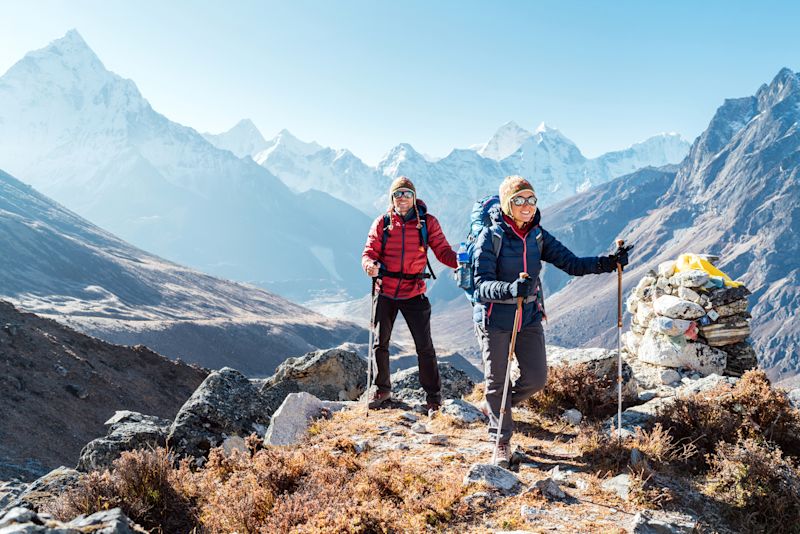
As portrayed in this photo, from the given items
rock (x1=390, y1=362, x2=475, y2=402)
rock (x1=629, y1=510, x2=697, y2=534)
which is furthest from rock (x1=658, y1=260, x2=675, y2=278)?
rock (x1=629, y1=510, x2=697, y2=534)

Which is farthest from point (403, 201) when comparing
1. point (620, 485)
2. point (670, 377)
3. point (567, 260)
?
point (670, 377)

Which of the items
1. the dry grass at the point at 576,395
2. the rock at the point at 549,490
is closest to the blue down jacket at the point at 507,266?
the rock at the point at 549,490

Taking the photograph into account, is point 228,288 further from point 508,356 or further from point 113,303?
point 508,356

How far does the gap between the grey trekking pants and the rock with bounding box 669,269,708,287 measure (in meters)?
8.78

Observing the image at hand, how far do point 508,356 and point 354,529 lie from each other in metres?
2.87

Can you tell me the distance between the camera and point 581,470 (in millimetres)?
→ 5734

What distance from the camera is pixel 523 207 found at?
6215mm

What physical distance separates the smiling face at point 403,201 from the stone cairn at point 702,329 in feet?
27.4

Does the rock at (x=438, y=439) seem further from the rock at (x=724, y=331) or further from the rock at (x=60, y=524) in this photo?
the rock at (x=724, y=331)

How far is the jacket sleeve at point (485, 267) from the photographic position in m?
6.00

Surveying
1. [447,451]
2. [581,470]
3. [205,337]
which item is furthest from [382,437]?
[205,337]

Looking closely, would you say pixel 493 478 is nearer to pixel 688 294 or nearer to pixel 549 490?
pixel 549 490

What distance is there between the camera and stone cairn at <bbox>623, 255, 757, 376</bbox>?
40.4 feet

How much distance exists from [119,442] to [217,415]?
4.68 ft
